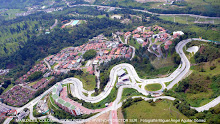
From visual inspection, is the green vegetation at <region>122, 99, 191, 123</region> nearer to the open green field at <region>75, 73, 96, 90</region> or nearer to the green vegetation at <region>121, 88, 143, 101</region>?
the green vegetation at <region>121, 88, 143, 101</region>

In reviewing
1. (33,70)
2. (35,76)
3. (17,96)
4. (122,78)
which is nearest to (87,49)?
(33,70)

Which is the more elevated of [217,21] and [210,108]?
[217,21]

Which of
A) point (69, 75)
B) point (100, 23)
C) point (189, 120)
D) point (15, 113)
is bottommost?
point (15, 113)

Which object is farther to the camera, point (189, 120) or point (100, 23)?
point (100, 23)

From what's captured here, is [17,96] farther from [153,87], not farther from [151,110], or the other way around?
[151,110]

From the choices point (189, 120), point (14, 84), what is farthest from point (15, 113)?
point (189, 120)

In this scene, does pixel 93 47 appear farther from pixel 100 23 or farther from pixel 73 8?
pixel 73 8
